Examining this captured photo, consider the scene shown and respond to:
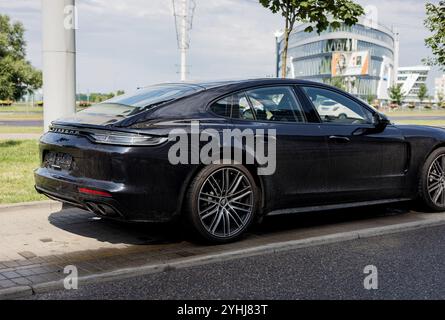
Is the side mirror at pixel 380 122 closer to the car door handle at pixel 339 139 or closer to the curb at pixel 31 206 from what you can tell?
the car door handle at pixel 339 139

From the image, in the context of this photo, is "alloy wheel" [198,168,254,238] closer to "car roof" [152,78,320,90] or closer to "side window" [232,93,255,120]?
"side window" [232,93,255,120]

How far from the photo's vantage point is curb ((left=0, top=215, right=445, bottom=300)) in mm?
4055

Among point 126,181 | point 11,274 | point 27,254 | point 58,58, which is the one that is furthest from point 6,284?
point 58,58

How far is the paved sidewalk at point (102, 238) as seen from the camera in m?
4.63

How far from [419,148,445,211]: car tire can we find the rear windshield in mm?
2927

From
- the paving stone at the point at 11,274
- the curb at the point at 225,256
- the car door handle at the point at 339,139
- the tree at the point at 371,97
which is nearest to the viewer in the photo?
the curb at the point at 225,256

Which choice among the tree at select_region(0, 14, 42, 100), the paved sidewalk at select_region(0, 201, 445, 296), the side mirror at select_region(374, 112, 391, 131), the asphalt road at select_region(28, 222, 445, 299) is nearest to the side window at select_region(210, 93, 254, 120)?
the paved sidewalk at select_region(0, 201, 445, 296)

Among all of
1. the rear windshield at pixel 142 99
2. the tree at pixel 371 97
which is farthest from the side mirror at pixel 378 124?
the tree at pixel 371 97

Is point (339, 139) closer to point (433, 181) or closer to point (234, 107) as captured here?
point (234, 107)

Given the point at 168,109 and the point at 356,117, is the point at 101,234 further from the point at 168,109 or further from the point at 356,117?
the point at 356,117

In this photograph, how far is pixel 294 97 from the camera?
19.4 ft

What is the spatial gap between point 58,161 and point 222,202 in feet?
4.99

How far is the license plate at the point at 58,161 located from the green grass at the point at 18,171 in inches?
65.1

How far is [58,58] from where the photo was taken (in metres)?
7.56
